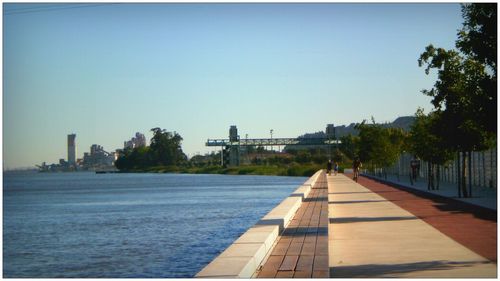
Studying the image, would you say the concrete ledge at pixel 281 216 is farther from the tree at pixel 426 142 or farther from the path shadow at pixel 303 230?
the tree at pixel 426 142

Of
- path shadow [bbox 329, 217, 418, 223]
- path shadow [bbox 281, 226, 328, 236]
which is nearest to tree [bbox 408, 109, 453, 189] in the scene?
Answer: path shadow [bbox 329, 217, 418, 223]

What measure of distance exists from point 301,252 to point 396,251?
1.90 metres

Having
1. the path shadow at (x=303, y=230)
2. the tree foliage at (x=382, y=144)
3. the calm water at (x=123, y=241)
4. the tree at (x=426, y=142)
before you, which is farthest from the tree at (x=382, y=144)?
the path shadow at (x=303, y=230)

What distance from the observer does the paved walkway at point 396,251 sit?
11.5m

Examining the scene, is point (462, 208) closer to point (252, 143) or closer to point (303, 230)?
point (303, 230)

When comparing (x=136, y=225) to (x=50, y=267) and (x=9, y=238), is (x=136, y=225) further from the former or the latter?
(x=50, y=267)

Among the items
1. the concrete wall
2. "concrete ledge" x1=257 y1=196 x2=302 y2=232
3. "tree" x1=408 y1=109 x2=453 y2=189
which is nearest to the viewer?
the concrete wall

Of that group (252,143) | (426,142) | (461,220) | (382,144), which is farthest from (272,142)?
(461,220)

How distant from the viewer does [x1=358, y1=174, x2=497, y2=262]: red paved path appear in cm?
1454

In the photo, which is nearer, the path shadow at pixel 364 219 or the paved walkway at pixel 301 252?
the paved walkway at pixel 301 252

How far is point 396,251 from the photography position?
13875mm

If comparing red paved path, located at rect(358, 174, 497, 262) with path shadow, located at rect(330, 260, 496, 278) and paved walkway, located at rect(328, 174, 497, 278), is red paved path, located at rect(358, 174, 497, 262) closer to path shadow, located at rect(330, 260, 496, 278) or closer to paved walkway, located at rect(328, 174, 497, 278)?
paved walkway, located at rect(328, 174, 497, 278)

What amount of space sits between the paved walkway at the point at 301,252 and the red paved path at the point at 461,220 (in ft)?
8.40

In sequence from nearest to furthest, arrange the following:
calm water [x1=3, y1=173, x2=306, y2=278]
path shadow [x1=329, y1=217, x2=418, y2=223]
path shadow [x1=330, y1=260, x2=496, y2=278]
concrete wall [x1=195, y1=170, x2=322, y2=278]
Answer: concrete wall [x1=195, y1=170, x2=322, y2=278] < path shadow [x1=330, y1=260, x2=496, y2=278] < calm water [x1=3, y1=173, x2=306, y2=278] < path shadow [x1=329, y1=217, x2=418, y2=223]
